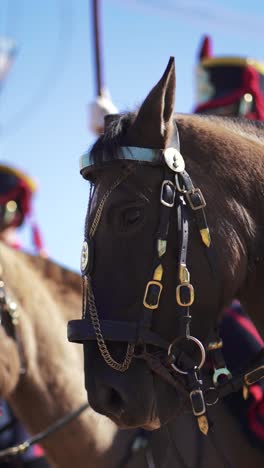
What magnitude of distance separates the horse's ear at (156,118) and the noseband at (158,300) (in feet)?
0.13

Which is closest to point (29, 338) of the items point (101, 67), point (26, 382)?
point (26, 382)

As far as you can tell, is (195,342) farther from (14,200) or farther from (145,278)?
(14,200)

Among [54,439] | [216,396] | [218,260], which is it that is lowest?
[54,439]

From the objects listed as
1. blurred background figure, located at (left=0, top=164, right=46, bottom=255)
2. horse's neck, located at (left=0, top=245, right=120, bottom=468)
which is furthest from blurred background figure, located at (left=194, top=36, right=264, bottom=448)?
blurred background figure, located at (left=0, top=164, right=46, bottom=255)

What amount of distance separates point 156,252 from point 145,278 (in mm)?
92

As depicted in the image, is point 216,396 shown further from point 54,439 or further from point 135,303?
point 54,439

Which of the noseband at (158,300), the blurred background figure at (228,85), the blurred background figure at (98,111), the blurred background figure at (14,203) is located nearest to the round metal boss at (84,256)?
the noseband at (158,300)

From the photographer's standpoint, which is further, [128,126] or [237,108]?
[237,108]

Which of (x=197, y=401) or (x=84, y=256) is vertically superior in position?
(x=84, y=256)

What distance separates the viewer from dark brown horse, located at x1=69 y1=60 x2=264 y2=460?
9.63 ft

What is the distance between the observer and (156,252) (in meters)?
2.96

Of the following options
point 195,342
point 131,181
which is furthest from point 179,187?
point 195,342

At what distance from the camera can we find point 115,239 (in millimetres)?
2996

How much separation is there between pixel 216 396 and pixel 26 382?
204 cm
